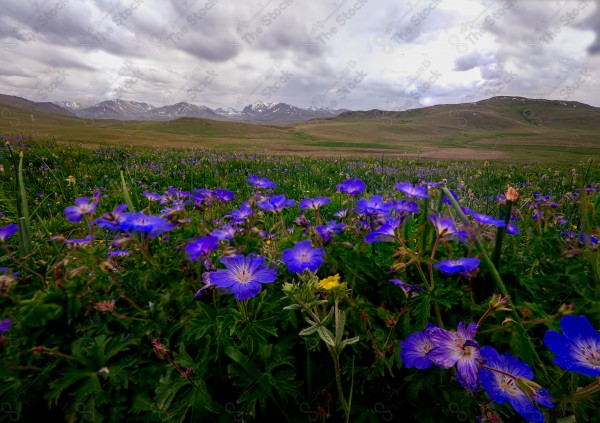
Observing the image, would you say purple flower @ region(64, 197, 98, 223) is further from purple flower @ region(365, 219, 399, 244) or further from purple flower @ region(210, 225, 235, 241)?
purple flower @ region(365, 219, 399, 244)

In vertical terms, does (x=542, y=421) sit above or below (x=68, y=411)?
above

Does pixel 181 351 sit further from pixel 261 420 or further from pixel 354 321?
pixel 354 321

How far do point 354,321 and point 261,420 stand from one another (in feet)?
1.81

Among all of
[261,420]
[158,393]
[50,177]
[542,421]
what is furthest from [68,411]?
[50,177]

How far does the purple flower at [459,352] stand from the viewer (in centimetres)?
98

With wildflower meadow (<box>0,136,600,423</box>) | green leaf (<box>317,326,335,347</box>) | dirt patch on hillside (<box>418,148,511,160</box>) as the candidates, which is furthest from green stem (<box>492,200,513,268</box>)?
dirt patch on hillside (<box>418,148,511,160</box>)

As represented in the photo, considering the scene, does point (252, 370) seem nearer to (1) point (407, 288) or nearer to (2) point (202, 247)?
(2) point (202, 247)

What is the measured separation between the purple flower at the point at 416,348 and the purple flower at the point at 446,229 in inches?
16.9

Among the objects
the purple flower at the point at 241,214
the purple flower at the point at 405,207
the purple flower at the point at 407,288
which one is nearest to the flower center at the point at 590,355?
the purple flower at the point at 407,288

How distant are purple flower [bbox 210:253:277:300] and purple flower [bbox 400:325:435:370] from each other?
540mm

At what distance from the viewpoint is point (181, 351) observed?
1.26 metres

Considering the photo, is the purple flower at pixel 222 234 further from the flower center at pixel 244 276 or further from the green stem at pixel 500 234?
the green stem at pixel 500 234

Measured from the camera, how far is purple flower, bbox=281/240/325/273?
1.26m

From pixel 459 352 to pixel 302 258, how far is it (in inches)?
25.3
